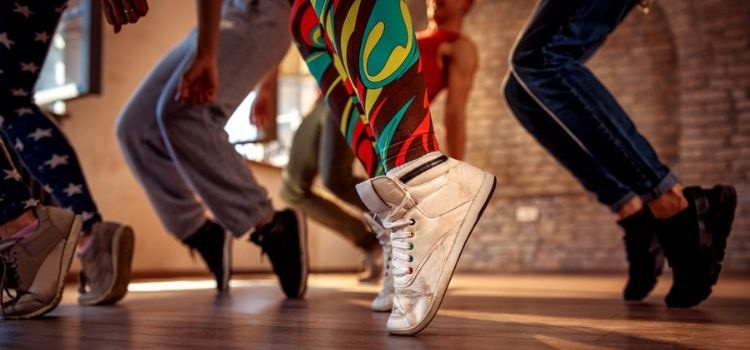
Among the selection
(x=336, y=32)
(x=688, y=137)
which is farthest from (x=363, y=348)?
(x=688, y=137)

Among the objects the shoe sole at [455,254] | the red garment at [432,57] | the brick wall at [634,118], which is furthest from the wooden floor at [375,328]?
the brick wall at [634,118]

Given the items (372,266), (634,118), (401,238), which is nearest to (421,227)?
(401,238)

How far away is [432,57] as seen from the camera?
2.71m

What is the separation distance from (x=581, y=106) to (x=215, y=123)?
2.73 ft

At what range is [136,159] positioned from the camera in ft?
6.09

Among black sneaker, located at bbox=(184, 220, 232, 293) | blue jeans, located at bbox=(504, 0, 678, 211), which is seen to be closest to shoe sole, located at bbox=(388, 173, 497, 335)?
blue jeans, located at bbox=(504, 0, 678, 211)

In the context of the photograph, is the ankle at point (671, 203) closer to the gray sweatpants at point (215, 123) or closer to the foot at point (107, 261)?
the gray sweatpants at point (215, 123)

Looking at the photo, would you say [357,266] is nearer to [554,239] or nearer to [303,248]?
[554,239]

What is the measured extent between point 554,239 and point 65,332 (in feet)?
19.5

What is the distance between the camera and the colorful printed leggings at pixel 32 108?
4.36 feet

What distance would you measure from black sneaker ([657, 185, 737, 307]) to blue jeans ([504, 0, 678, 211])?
0.06 metres

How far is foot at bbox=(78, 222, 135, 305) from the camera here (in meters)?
1.58

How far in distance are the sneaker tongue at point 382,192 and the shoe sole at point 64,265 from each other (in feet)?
1.96

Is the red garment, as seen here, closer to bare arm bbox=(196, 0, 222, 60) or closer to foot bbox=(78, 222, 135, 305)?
bare arm bbox=(196, 0, 222, 60)
